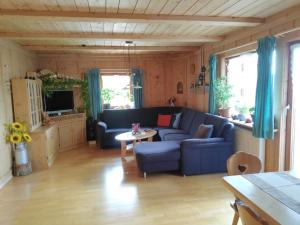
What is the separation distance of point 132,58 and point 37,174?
4.05m

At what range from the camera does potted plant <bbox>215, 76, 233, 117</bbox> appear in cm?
438

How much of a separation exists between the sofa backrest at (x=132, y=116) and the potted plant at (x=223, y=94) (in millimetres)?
2134

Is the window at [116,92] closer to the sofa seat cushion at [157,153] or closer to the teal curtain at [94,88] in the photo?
the teal curtain at [94,88]

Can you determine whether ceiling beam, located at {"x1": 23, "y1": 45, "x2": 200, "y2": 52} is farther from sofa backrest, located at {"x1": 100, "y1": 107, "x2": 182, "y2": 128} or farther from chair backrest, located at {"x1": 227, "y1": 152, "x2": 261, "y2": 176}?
chair backrest, located at {"x1": 227, "y1": 152, "x2": 261, "y2": 176}

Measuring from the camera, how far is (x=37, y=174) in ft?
13.7

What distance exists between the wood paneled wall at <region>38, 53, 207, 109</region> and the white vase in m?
2.80

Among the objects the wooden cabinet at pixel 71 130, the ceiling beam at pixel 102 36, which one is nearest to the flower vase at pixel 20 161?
the wooden cabinet at pixel 71 130

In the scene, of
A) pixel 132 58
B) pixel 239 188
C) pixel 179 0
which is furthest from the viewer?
pixel 132 58

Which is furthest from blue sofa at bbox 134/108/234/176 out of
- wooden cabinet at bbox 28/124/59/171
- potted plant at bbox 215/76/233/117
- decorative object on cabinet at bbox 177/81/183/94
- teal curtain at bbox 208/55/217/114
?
decorative object on cabinet at bbox 177/81/183/94

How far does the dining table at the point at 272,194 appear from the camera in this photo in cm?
134

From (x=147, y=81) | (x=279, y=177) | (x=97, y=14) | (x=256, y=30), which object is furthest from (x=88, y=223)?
(x=147, y=81)

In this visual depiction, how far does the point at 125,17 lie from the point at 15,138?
281cm

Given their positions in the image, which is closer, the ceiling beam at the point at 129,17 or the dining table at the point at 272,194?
the dining table at the point at 272,194

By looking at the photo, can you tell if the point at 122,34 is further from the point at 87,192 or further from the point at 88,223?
the point at 88,223
